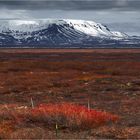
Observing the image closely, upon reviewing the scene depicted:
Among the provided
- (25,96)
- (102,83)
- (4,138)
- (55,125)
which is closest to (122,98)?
(25,96)

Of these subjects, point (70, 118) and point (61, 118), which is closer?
point (70, 118)

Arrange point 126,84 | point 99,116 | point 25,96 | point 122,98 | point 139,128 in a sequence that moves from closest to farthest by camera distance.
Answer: point 139,128
point 99,116
point 122,98
point 25,96
point 126,84

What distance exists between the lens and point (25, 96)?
142 ft

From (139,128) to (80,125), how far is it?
9.77ft

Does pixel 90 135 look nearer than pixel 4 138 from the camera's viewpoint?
No

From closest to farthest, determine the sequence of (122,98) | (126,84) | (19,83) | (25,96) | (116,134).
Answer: (116,134) < (122,98) < (25,96) < (126,84) < (19,83)

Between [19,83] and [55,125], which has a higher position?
[55,125]

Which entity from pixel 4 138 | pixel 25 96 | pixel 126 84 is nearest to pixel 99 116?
pixel 4 138

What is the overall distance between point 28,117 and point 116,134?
5.59 metres

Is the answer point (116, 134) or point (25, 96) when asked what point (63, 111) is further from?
point (25, 96)

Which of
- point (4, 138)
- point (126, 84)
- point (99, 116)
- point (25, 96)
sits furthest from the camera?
point (126, 84)

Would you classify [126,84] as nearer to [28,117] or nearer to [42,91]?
[42,91]

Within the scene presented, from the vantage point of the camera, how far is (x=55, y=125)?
22.5m

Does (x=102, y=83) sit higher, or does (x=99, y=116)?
(x=99, y=116)
